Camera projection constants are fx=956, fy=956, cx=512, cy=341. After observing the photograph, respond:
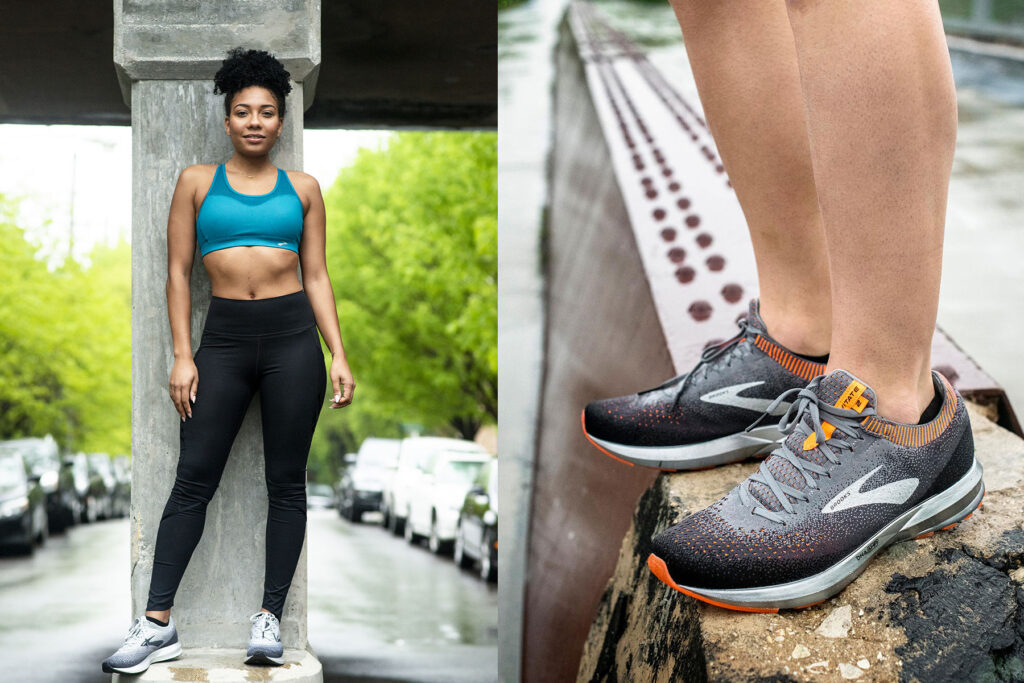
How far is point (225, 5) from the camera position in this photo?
279 centimetres

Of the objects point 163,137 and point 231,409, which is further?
point 163,137

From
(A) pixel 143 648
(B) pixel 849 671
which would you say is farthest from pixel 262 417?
(B) pixel 849 671

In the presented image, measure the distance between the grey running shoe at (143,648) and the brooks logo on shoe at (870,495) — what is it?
1.79 m

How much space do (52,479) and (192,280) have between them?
19.1 meters

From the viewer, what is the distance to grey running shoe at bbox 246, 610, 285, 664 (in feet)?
8.25

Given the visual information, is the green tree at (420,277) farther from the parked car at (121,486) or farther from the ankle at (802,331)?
the ankle at (802,331)

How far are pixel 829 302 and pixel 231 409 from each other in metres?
1.55

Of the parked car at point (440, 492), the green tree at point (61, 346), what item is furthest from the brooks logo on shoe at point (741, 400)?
the green tree at point (61, 346)

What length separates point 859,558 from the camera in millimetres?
1247

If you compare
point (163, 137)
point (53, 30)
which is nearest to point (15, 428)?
point (53, 30)

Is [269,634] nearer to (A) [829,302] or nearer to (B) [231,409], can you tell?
(B) [231,409]

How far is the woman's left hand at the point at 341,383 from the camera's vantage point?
2582 mm

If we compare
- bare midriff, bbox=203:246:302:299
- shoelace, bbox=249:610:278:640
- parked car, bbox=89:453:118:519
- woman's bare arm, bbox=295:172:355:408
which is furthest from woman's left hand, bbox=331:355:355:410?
parked car, bbox=89:453:118:519

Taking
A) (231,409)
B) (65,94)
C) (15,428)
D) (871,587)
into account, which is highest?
(65,94)
